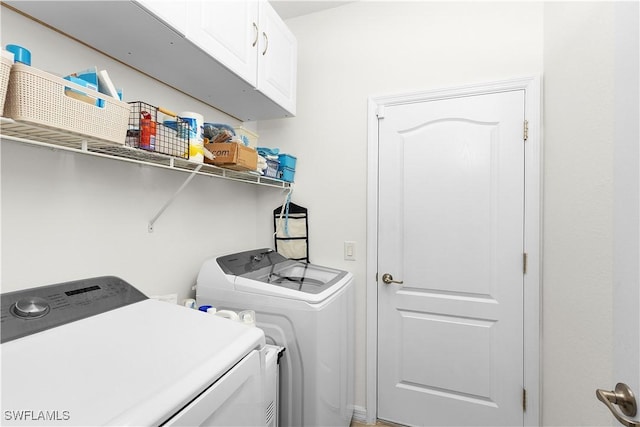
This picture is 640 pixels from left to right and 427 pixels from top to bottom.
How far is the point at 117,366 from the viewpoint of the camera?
65 cm

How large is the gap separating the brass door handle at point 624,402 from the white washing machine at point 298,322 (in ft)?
3.27

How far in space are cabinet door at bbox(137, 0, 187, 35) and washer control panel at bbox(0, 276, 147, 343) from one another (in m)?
0.93

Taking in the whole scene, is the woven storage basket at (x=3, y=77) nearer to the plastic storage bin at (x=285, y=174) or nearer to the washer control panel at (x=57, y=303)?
the washer control panel at (x=57, y=303)

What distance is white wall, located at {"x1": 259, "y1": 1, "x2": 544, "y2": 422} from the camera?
1.84 meters

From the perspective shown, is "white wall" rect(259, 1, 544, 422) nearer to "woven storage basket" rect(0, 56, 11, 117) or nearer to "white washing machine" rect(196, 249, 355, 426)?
"white washing machine" rect(196, 249, 355, 426)

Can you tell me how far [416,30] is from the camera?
6.62ft

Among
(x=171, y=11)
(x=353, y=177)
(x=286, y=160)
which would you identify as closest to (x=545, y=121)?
(x=353, y=177)

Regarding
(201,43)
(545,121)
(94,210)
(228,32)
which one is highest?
(228,32)

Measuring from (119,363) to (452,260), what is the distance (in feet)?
5.80

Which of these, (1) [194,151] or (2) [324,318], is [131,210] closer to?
(1) [194,151]

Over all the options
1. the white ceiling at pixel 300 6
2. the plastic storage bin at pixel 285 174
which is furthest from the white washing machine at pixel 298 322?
the white ceiling at pixel 300 6

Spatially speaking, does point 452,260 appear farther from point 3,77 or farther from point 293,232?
point 3,77

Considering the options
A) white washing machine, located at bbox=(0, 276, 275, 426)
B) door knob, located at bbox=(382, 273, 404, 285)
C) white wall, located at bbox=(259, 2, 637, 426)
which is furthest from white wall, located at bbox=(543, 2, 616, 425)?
white washing machine, located at bbox=(0, 276, 275, 426)

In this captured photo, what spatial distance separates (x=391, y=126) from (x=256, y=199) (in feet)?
3.72
